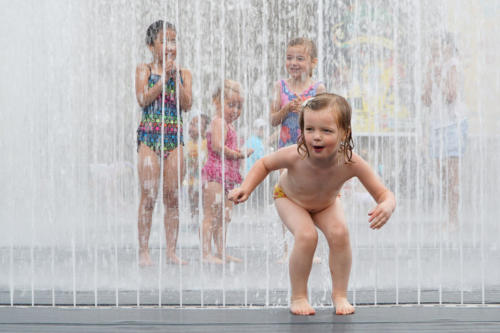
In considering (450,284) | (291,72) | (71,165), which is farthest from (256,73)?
(450,284)

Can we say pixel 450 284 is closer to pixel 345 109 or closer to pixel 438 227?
pixel 345 109

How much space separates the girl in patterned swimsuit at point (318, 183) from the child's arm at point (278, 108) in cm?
119

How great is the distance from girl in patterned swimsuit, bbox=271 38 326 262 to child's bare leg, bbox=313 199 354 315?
1.32m

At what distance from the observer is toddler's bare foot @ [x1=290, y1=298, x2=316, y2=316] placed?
2785 millimetres

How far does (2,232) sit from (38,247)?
1045 mm

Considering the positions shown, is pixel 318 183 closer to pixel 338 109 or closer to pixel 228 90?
pixel 338 109

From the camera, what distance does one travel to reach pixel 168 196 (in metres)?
4.23

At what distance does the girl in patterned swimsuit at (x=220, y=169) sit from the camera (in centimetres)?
458

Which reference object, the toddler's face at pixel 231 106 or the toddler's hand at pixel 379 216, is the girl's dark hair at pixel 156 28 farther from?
the toddler's hand at pixel 379 216

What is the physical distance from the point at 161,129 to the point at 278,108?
699 millimetres

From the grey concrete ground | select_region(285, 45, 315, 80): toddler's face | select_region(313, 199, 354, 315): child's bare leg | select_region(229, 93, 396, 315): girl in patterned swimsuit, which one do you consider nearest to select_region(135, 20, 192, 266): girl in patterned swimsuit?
select_region(285, 45, 315, 80): toddler's face

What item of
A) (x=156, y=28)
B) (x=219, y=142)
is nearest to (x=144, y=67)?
(x=156, y=28)

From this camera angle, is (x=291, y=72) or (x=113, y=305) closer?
(x=113, y=305)

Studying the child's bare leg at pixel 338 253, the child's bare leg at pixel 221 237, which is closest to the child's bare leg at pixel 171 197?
the child's bare leg at pixel 221 237
